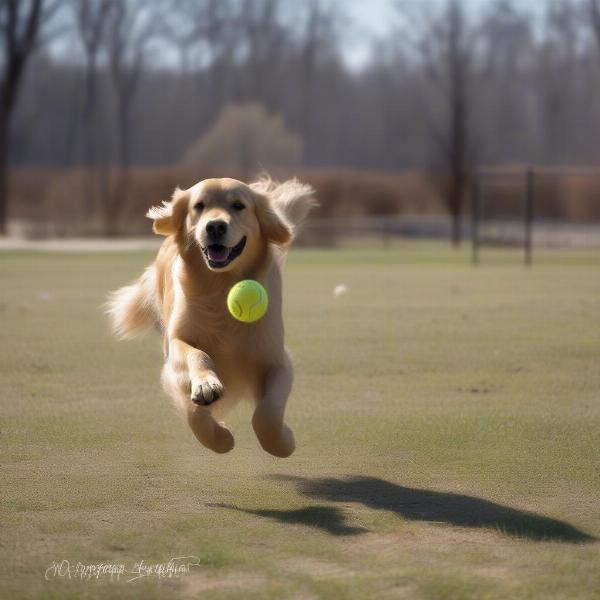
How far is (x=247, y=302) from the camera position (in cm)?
516

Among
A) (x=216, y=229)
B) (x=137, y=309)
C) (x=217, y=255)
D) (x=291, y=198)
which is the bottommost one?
(x=137, y=309)

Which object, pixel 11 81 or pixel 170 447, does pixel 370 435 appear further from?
pixel 11 81

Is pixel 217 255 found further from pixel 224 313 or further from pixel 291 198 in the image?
pixel 291 198

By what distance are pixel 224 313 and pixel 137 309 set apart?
1.72 metres

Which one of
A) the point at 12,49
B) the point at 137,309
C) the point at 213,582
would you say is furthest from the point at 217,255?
the point at 12,49

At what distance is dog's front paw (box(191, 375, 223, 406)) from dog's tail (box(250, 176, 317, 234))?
1.75 metres

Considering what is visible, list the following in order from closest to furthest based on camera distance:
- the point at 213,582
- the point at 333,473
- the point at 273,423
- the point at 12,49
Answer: the point at 213,582 < the point at 273,423 < the point at 333,473 < the point at 12,49

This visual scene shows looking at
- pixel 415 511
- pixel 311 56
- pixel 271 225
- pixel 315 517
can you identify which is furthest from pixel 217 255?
pixel 311 56

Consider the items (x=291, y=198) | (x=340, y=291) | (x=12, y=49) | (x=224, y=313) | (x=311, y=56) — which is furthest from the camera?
(x=311, y=56)

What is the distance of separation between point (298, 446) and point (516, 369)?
9.89 ft

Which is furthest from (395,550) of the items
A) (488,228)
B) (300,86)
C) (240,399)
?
(300,86)

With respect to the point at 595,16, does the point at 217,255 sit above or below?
below

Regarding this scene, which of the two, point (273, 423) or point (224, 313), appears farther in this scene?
point (224, 313)

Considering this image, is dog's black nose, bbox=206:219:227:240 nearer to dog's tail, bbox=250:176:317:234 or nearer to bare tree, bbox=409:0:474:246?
dog's tail, bbox=250:176:317:234
